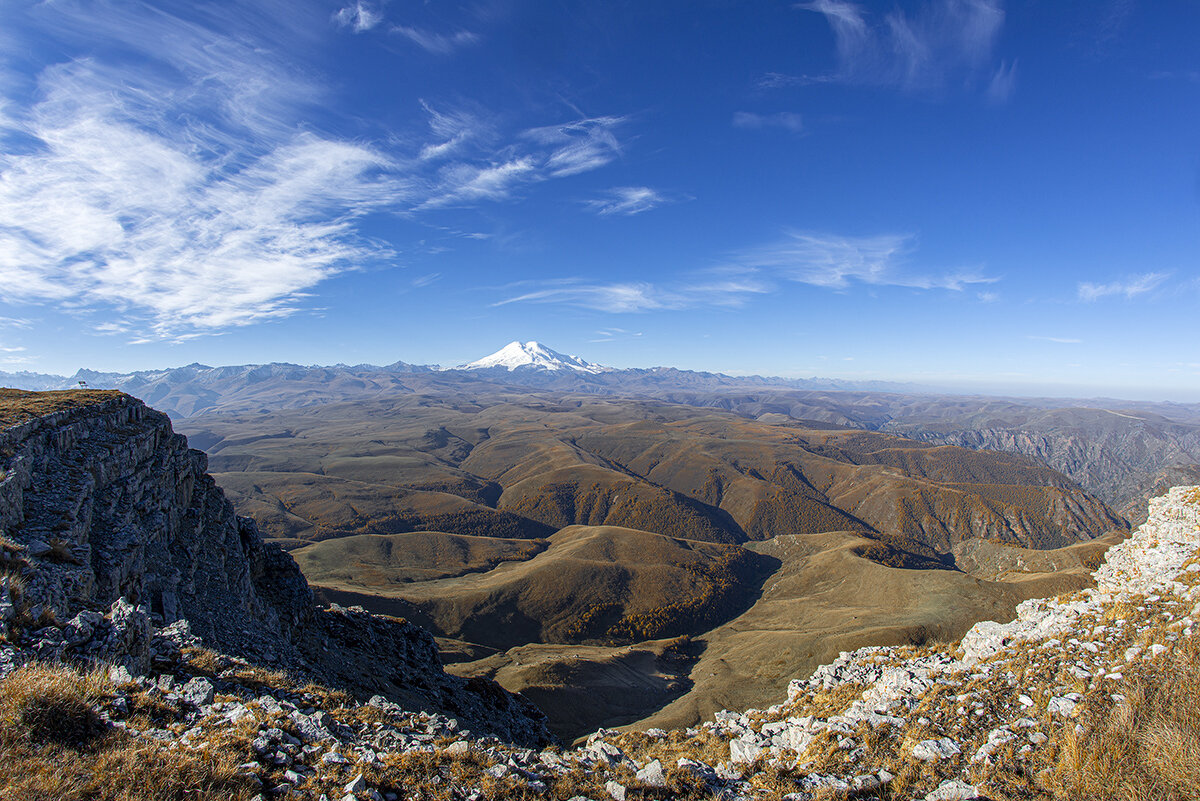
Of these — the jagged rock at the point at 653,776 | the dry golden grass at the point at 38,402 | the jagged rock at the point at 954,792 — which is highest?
the dry golden grass at the point at 38,402

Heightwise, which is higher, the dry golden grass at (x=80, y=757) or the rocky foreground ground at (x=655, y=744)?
the dry golden grass at (x=80, y=757)

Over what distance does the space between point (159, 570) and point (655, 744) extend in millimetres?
27475

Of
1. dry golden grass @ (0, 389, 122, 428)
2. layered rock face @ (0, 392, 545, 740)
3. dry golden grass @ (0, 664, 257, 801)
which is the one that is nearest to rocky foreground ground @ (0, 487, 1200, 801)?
dry golden grass @ (0, 664, 257, 801)

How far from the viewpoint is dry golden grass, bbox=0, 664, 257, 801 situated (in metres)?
6.54

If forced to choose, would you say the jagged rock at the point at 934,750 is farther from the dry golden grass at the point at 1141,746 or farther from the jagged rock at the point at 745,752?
the jagged rock at the point at 745,752

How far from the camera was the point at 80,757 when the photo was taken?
7.37 meters

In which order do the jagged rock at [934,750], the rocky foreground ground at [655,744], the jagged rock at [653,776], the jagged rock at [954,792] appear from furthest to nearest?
the jagged rock at [653,776], the jagged rock at [934,750], the jagged rock at [954,792], the rocky foreground ground at [655,744]

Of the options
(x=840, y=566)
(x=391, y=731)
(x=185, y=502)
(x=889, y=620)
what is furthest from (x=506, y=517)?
(x=391, y=731)

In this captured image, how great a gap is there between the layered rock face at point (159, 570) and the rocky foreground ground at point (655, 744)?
2853 mm

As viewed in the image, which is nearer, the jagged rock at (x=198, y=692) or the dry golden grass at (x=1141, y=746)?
the dry golden grass at (x=1141, y=746)

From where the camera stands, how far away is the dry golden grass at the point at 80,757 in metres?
6.54

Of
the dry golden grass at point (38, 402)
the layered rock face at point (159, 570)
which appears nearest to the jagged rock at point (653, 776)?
the layered rock face at point (159, 570)

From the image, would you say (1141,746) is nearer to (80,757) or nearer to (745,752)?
(745,752)

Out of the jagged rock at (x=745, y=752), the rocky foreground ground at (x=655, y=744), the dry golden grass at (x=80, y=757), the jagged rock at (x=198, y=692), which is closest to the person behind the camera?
the dry golden grass at (x=80, y=757)
